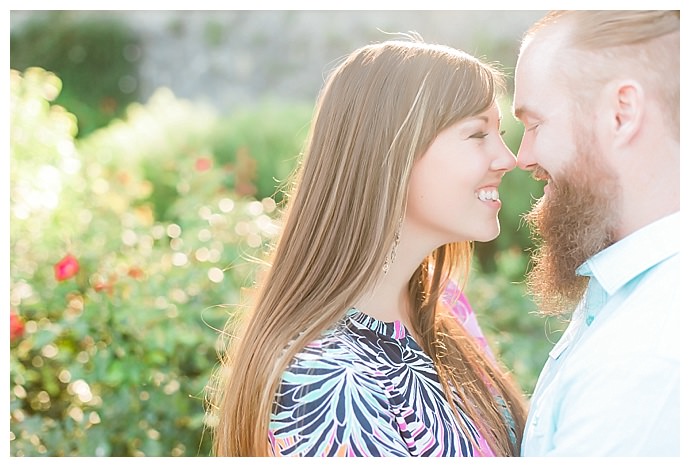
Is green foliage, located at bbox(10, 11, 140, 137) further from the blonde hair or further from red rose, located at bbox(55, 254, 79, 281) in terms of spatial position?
the blonde hair

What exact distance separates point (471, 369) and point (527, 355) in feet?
5.00

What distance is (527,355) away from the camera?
142 inches

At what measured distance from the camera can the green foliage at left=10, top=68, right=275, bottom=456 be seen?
3.10 metres

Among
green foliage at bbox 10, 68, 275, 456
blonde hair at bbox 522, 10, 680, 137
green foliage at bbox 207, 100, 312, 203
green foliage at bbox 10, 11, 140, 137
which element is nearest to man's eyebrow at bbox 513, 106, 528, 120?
blonde hair at bbox 522, 10, 680, 137

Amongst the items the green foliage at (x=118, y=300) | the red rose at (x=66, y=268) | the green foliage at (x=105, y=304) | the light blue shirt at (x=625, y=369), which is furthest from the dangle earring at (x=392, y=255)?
the red rose at (x=66, y=268)

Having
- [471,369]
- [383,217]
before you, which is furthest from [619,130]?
[471,369]

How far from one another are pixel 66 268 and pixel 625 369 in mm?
2350

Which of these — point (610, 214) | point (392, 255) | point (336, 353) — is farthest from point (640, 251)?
point (336, 353)

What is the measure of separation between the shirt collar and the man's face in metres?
0.07

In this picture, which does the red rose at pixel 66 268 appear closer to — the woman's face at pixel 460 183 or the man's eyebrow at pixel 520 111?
the woman's face at pixel 460 183

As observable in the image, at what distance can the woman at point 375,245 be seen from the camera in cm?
181

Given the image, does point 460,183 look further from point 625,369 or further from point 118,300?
point 118,300

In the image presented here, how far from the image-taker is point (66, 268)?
324 cm
